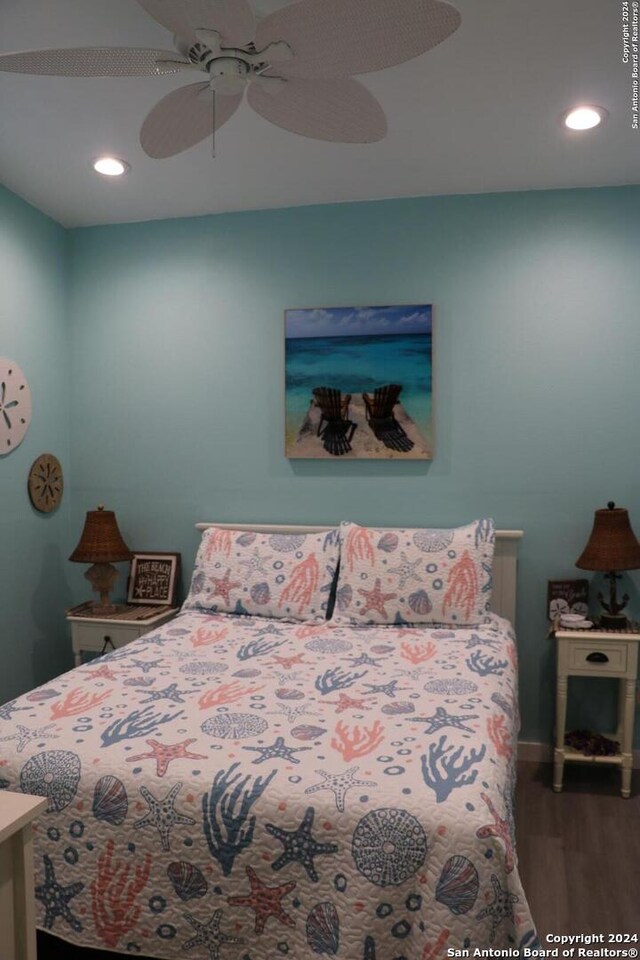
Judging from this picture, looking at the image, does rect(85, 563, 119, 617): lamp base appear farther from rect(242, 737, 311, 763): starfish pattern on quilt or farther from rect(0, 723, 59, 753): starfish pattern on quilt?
rect(242, 737, 311, 763): starfish pattern on quilt

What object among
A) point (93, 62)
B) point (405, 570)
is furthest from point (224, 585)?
point (93, 62)

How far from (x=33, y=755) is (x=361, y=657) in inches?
45.6

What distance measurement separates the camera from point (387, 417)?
333cm

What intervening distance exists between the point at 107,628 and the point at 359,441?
1.50 metres

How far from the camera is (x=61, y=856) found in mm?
1676

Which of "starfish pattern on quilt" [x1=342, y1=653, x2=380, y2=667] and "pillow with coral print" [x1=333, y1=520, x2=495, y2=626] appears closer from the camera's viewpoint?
"starfish pattern on quilt" [x1=342, y1=653, x2=380, y2=667]

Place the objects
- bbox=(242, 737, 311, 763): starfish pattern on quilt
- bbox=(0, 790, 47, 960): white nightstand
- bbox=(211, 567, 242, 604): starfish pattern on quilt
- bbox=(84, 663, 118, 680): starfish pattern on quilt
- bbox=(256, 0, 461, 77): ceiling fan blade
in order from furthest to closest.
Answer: bbox=(211, 567, 242, 604): starfish pattern on quilt → bbox=(84, 663, 118, 680): starfish pattern on quilt → bbox=(242, 737, 311, 763): starfish pattern on quilt → bbox=(256, 0, 461, 77): ceiling fan blade → bbox=(0, 790, 47, 960): white nightstand

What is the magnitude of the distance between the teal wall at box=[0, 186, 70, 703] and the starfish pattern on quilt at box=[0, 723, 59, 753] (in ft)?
4.87

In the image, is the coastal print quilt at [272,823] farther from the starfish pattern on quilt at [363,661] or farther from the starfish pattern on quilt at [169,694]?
the starfish pattern on quilt at [363,661]

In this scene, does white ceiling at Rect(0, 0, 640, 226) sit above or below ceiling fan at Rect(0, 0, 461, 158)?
above

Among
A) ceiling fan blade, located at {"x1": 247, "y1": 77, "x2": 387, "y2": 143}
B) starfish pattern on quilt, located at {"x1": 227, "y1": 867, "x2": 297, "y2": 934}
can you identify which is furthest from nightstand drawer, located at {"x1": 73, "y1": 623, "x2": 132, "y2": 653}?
ceiling fan blade, located at {"x1": 247, "y1": 77, "x2": 387, "y2": 143}

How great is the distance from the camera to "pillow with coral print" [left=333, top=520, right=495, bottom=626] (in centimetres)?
289

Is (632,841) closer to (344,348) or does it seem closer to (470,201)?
(344,348)

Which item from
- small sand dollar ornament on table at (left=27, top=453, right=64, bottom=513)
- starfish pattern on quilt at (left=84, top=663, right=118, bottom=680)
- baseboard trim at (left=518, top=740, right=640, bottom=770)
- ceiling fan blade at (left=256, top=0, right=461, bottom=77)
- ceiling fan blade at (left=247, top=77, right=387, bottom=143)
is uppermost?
ceiling fan blade at (left=247, top=77, right=387, bottom=143)
